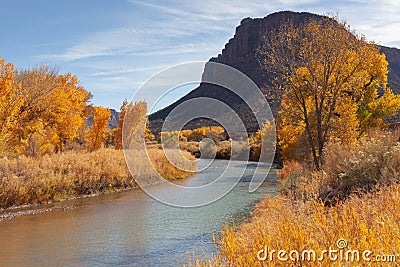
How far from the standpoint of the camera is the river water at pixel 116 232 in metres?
10.2

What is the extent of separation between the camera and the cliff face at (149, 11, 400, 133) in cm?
3947

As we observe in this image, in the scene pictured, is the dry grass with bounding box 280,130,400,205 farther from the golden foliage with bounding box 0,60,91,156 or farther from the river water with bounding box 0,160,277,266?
the golden foliage with bounding box 0,60,91,156

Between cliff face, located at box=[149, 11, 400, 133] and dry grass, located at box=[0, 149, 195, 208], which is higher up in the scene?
cliff face, located at box=[149, 11, 400, 133]

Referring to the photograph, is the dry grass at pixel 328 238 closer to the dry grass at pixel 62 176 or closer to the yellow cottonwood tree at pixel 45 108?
the dry grass at pixel 62 176

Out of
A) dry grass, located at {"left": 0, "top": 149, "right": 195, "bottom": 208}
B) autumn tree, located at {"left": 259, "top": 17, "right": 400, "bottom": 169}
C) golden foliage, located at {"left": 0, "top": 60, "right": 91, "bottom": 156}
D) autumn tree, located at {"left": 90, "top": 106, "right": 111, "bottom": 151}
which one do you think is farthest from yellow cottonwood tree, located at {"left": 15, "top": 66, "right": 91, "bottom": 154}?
autumn tree, located at {"left": 259, "top": 17, "right": 400, "bottom": 169}

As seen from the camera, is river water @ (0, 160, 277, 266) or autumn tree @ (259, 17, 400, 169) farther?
autumn tree @ (259, 17, 400, 169)

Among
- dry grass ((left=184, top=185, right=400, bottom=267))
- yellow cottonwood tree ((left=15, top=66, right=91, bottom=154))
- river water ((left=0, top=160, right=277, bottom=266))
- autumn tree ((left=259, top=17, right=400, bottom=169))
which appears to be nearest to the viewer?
dry grass ((left=184, top=185, right=400, bottom=267))

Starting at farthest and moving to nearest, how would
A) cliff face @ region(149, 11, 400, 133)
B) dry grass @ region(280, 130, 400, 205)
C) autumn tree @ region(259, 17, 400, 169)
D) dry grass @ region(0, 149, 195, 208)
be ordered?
1. cliff face @ region(149, 11, 400, 133)
2. dry grass @ region(0, 149, 195, 208)
3. autumn tree @ region(259, 17, 400, 169)
4. dry grass @ region(280, 130, 400, 205)

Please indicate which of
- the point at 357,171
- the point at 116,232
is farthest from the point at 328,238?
the point at 116,232

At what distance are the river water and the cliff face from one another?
20.7 ft

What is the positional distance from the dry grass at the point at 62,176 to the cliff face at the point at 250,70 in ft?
34.0

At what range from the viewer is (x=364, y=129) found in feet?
84.8

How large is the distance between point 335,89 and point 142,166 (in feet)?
49.6

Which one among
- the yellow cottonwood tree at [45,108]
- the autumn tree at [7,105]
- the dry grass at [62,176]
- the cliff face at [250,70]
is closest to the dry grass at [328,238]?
the cliff face at [250,70]
